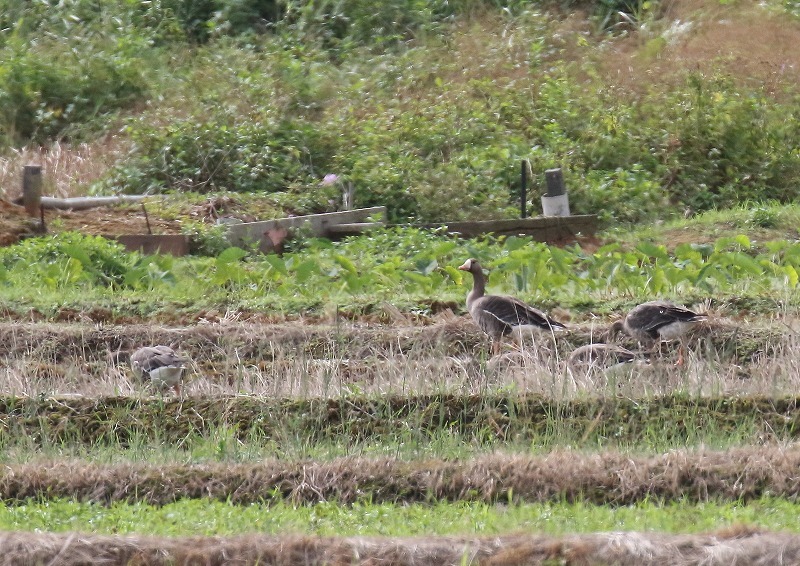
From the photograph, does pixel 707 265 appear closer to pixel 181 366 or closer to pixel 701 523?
pixel 181 366

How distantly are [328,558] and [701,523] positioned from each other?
1414 millimetres

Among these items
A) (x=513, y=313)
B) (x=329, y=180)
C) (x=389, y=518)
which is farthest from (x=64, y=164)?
(x=389, y=518)

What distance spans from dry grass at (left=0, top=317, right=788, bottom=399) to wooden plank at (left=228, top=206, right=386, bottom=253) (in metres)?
3.09

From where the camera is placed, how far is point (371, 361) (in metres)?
7.96

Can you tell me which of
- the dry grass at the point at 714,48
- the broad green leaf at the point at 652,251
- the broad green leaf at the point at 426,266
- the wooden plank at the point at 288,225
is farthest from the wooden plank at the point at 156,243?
the dry grass at the point at 714,48

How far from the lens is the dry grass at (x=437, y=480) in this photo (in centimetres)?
551

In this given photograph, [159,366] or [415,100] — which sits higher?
[415,100]

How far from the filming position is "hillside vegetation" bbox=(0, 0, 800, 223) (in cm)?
1391

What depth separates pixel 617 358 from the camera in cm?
761

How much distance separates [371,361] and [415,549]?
3.47 m

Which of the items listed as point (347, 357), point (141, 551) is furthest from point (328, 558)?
point (347, 357)

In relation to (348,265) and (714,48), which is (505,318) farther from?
(714,48)

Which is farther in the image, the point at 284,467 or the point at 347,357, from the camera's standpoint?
the point at 347,357

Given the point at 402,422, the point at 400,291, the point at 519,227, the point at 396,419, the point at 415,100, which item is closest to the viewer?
the point at 402,422
